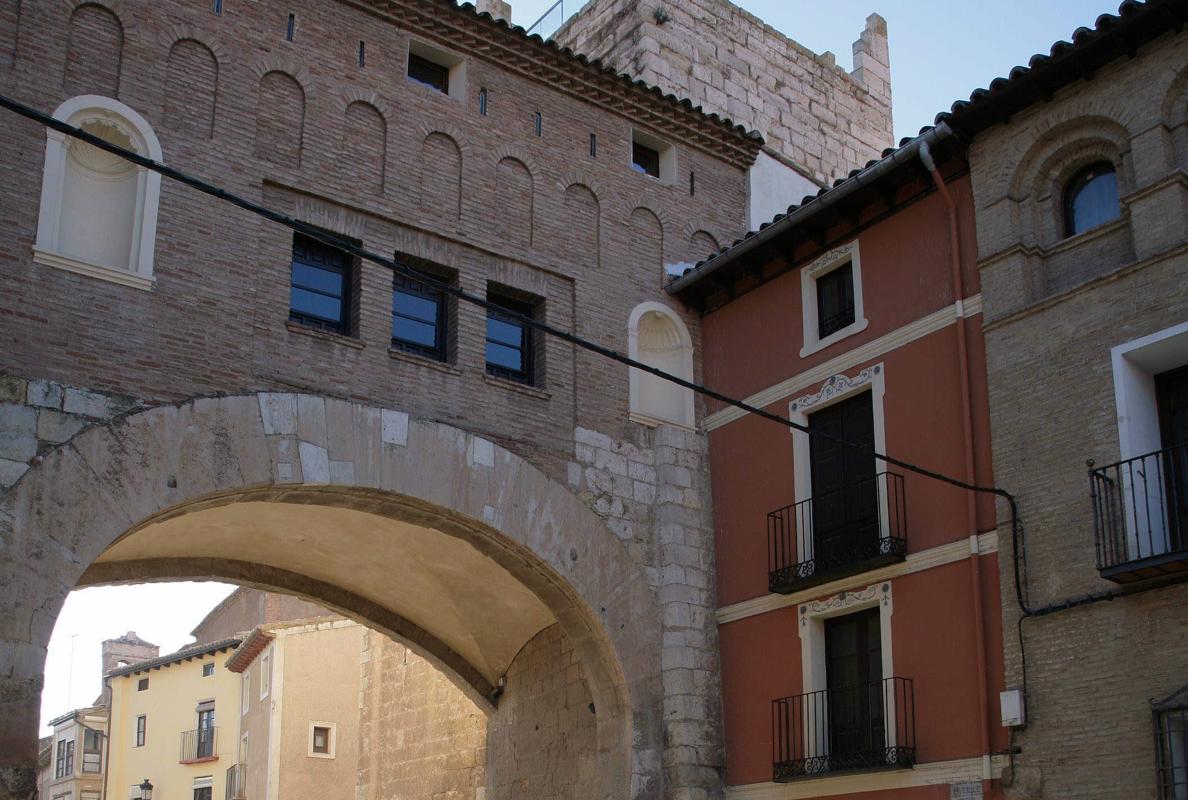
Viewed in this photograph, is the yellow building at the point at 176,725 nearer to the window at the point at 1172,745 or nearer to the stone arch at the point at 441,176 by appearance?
the stone arch at the point at 441,176

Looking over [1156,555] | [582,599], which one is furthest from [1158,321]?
[582,599]

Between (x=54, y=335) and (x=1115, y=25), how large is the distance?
8634 millimetres

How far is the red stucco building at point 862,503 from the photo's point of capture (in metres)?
12.3

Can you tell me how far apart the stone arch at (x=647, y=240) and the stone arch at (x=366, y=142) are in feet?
9.89

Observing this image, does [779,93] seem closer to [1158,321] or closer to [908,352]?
[908,352]

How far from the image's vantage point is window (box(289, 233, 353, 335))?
526 inches

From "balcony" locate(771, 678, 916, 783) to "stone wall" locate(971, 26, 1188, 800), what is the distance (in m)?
1.14

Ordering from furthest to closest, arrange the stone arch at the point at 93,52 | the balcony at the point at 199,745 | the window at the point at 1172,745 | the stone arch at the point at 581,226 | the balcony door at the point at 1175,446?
1. the balcony at the point at 199,745
2. the stone arch at the point at 581,226
3. the stone arch at the point at 93,52
4. the balcony door at the point at 1175,446
5. the window at the point at 1172,745

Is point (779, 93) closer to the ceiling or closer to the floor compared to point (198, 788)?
closer to the ceiling

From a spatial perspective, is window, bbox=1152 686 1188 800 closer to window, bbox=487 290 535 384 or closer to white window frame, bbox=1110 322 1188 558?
white window frame, bbox=1110 322 1188 558

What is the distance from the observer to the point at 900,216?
1397 centimetres

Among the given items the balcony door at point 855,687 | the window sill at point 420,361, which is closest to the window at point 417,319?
the window sill at point 420,361

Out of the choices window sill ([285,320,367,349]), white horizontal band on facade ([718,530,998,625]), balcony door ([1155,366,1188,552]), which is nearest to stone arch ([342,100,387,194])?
window sill ([285,320,367,349])

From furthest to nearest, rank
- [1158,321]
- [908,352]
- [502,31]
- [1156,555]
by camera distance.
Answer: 1. [502,31]
2. [908,352]
3. [1158,321]
4. [1156,555]
